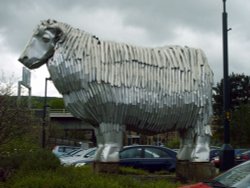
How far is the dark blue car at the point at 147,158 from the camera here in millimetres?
16406

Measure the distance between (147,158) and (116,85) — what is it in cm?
627

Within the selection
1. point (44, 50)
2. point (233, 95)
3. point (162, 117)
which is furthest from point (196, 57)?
point (233, 95)

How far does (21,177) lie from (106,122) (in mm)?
2122

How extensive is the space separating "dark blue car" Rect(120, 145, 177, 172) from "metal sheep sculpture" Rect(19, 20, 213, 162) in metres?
4.81

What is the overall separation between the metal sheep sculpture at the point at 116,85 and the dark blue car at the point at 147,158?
4.81m

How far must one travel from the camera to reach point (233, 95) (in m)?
66.1

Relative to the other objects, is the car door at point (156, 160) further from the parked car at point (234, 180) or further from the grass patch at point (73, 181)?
the parked car at point (234, 180)

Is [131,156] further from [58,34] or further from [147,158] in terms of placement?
[58,34]

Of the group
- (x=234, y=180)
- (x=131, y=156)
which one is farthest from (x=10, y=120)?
(x=234, y=180)

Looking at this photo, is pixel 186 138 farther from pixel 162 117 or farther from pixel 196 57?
pixel 196 57

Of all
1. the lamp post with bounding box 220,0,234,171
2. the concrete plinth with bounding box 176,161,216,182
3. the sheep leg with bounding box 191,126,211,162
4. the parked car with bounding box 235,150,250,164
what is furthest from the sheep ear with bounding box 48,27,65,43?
the parked car with bounding box 235,150,250,164

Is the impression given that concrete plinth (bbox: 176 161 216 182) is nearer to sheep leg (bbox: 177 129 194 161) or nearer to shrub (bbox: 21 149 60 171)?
sheep leg (bbox: 177 129 194 161)

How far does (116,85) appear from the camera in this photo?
1089 centimetres

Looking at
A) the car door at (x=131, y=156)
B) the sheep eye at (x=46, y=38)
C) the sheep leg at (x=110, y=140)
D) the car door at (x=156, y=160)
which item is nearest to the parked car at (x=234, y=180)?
the sheep leg at (x=110, y=140)
